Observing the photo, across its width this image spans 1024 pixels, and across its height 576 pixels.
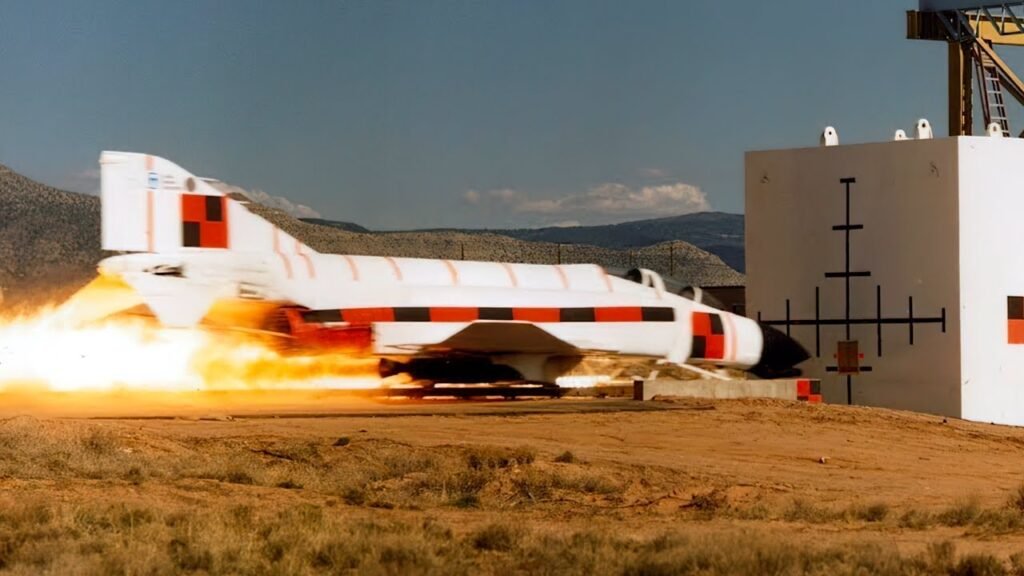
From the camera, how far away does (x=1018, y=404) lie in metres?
32.8

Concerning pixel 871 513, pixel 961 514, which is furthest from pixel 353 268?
pixel 961 514

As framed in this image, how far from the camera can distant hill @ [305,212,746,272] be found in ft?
466

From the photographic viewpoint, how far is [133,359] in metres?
27.0

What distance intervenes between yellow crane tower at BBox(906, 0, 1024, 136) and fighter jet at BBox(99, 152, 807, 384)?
11.6 metres

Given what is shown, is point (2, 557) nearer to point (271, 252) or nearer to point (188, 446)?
point (188, 446)

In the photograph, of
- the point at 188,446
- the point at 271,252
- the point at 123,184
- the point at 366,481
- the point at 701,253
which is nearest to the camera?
the point at 366,481

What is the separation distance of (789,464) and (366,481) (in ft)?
21.6

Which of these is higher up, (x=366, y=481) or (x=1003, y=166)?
(x=1003, y=166)

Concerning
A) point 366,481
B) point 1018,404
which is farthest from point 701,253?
point 366,481

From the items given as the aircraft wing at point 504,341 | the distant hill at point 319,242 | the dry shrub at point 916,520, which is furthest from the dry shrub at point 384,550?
the distant hill at point 319,242

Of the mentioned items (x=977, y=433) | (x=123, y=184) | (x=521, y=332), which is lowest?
(x=977, y=433)

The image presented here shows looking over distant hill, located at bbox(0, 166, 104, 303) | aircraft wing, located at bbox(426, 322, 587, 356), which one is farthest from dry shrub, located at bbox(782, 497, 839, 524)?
distant hill, located at bbox(0, 166, 104, 303)

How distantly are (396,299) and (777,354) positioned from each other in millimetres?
8993

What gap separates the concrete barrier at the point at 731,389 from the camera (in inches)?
1144
